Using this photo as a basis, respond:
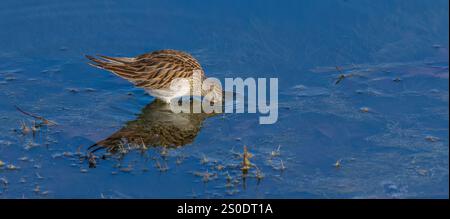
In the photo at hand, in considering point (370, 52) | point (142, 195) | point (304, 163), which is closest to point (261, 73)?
point (370, 52)

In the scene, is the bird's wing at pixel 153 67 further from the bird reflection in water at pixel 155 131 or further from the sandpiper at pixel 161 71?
the bird reflection in water at pixel 155 131

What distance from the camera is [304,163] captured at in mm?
8727

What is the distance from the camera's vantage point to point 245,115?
9.91 m

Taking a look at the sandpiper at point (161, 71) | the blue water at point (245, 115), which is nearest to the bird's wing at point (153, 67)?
the sandpiper at point (161, 71)

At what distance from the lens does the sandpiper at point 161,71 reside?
33.6 ft

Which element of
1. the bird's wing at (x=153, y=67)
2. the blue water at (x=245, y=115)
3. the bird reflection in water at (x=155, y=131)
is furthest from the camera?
the bird's wing at (x=153, y=67)

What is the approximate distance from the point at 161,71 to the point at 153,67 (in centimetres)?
12

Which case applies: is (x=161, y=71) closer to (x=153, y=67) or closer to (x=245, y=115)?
(x=153, y=67)

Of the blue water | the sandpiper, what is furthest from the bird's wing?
the blue water

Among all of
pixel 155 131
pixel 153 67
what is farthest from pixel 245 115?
pixel 153 67

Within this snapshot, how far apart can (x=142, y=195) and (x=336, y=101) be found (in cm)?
321

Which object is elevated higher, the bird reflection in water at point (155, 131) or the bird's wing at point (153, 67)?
the bird's wing at point (153, 67)

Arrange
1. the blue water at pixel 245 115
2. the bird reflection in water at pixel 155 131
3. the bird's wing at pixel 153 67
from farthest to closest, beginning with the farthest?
the bird's wing at pixel 153 67
the bird reflection in water at pixel 155 131
the blue water at pixel 245 115

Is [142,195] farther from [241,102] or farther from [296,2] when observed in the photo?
[296,2]
